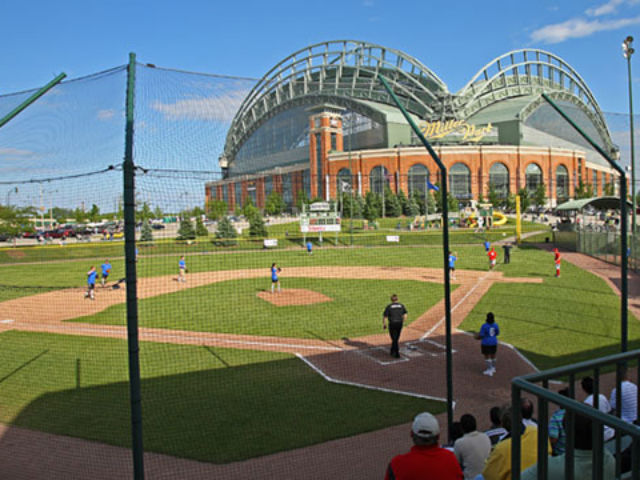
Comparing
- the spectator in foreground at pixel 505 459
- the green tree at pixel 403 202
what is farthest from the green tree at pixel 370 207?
the spectator in foreground at pixel 505 459

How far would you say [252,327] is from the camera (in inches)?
570

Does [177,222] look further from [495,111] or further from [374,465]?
[495,111]

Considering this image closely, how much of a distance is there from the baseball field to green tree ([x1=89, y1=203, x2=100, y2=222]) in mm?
3492

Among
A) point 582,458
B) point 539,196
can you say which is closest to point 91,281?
point 582,458

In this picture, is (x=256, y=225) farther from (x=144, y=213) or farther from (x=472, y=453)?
(x=472, y=453)

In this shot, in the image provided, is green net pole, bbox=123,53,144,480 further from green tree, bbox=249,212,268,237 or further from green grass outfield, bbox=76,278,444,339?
green grass outfield, bbox=76,278,444,339

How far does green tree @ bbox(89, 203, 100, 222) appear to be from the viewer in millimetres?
5918

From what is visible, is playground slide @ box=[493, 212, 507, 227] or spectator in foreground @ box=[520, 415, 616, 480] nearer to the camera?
spectator in foreground @ box=[520, 415, 616, 480]

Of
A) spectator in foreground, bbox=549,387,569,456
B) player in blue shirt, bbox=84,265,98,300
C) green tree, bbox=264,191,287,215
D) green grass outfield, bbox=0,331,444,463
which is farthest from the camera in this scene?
player in blue shirt, bbox=84,265,98,300

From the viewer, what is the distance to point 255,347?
40.1ft

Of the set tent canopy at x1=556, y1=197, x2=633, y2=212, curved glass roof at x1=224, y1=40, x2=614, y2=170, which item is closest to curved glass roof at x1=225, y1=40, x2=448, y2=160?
curved glass roof at x1=224, y1=40, x2=614, y2=170

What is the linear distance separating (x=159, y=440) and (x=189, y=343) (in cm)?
569

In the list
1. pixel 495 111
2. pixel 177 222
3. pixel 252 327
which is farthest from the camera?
pixel 495 111

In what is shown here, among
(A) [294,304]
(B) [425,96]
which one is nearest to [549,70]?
(B) [425,96]
